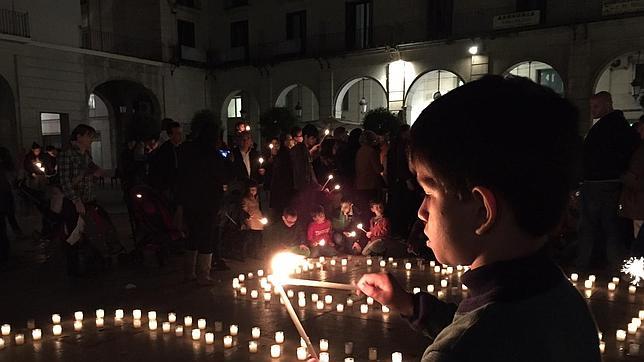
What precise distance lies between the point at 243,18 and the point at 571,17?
1630 cm

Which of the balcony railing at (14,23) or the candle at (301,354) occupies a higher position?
the balcony railing at (14,23)

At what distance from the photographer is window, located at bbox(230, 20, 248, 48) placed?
2928 centimetres

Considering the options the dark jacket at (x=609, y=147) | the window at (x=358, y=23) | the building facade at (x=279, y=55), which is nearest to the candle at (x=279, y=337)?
the dark jacket at (x=609, y=147)

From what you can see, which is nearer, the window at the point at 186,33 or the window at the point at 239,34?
the window at the point at 186,33

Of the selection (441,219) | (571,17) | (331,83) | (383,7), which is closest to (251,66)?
(331,83)

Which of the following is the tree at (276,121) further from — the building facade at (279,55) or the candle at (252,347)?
the candle at (252,347)

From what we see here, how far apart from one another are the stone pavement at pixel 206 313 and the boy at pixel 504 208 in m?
3.01

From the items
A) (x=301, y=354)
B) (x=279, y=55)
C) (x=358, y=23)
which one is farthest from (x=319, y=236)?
(x=279, y=55)

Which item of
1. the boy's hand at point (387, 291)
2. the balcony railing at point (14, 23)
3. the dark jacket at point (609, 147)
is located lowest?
the boy's hand at point (387, 291)

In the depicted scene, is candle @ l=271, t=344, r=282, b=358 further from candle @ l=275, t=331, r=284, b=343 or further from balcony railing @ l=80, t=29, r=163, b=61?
balcony railing @ l=80, t=29, r=163, b=61

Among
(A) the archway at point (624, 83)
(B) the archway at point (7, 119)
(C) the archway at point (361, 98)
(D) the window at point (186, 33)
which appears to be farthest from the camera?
(C) the archway at point (361, 98)

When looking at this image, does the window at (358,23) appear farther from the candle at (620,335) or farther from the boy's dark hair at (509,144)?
the boy's dark hair at (509,144)

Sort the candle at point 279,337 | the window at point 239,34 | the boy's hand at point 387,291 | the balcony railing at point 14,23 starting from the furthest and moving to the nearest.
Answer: the window at point 239,34 → the balcony railing at point 14,23 → the candle at point 279,337 → the boy's hand at point 387,291

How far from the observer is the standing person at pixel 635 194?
6.05 m
